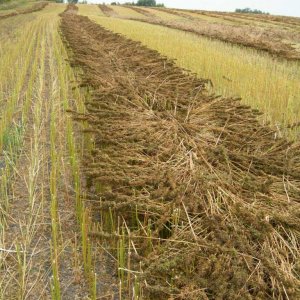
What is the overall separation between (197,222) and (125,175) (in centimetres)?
72

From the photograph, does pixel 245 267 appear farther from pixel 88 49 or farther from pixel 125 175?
pixel 88 49

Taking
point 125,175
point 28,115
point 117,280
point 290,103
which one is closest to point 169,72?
point 290,103

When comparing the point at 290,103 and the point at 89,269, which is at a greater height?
the point at 290,103

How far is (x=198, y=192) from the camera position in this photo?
9.26 ft

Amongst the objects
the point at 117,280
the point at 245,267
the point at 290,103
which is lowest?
the point at 117,280

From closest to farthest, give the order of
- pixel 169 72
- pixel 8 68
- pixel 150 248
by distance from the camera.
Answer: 1. pixel 150 248
2. pixel 169 72
3. pixel 8 68

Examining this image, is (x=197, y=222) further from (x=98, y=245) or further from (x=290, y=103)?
(x=290, y=103)

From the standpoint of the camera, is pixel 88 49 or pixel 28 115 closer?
pixel 28 115

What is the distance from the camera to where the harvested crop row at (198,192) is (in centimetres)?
204

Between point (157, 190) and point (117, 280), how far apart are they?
774 millimetres

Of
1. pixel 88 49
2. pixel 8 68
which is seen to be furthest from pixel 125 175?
pixel 88 49

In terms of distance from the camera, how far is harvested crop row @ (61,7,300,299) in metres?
2.04

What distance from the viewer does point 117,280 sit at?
2191 mm

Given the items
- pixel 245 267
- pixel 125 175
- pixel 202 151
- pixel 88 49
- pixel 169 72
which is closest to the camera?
pixel 245 267
